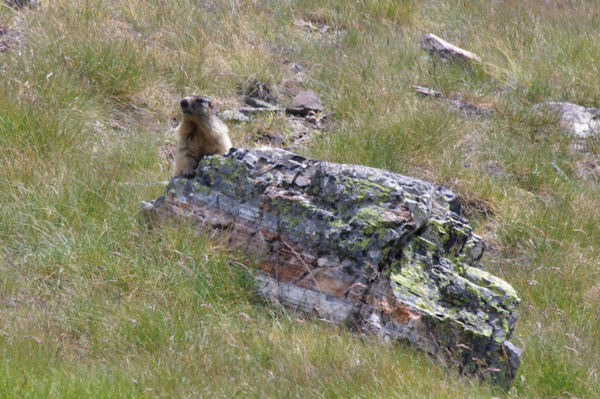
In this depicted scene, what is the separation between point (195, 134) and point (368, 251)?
2767 millimetres

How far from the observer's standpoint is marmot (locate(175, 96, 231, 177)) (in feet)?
23.0

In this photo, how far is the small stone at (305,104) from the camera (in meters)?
9.38

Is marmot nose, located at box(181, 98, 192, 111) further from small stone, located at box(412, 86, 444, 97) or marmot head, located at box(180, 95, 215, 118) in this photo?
small stone, located at box(412, 86, 444, 97)

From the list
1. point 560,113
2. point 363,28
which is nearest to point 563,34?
point 560,113

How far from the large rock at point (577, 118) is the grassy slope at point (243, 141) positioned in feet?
0.68

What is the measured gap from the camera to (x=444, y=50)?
1079 cm

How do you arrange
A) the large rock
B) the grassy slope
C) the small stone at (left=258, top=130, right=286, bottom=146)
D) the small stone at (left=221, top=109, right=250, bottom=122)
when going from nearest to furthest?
the grassy slope, the small stone at (left=258, top=130, right=286, bottom=146), the small stone at (left=221, top=109, right=250, bottom=122), the large rock

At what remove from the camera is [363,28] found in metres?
11.5

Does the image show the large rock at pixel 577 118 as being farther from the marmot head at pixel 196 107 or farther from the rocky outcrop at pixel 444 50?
the marmot head at pixel 196 107

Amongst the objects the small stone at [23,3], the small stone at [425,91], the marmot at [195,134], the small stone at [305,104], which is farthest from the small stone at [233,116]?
the small stone at [23,3]

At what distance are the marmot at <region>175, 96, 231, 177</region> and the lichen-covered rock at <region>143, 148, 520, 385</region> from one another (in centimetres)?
125

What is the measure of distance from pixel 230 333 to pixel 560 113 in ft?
21.4

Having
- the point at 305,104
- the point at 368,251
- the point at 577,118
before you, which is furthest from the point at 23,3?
the point at 577,118

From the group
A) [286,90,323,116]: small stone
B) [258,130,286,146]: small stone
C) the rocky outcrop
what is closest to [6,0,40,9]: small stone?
[258,130,286,146]: small stone
